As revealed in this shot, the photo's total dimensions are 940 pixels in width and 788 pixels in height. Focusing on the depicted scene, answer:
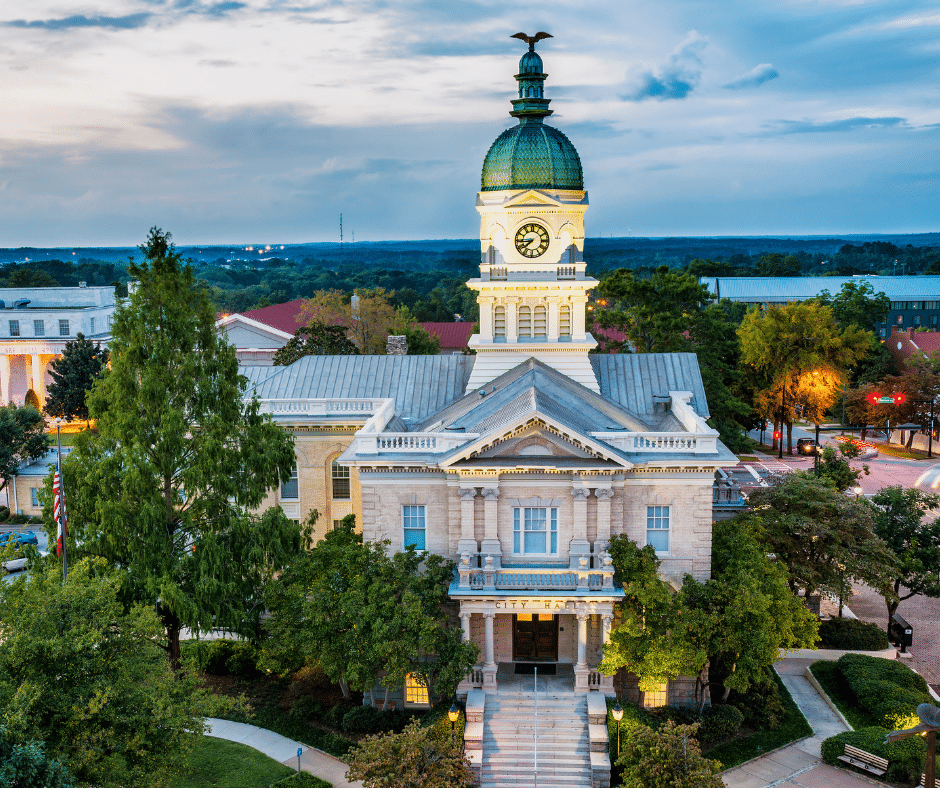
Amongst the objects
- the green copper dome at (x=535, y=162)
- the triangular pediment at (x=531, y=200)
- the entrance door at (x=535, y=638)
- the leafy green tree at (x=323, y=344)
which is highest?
the green copper dome at (x=535, y=162)

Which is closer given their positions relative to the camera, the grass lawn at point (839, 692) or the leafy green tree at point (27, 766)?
the leafy green tree at point (27, 766)

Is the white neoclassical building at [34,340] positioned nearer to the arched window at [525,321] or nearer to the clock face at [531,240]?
the arched window at [525,321]

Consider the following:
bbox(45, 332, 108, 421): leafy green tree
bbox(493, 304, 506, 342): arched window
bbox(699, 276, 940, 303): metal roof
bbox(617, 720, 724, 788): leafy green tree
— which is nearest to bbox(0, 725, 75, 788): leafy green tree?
bbox(617, 720, 724, 788): leafy green tree

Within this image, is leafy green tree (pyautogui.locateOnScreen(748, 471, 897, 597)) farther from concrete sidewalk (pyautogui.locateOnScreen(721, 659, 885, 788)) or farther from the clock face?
the clock face

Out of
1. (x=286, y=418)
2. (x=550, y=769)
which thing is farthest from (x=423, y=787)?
(x=286, y=418)

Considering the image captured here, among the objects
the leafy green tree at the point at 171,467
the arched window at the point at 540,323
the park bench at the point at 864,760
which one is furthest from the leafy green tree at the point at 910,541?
the leafy green tree at the point at 171,467

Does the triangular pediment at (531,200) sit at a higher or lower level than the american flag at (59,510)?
higher

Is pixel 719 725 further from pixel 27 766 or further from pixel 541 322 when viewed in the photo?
pixel 27 766

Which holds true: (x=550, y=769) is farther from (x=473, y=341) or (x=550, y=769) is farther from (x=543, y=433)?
(x=473, y=341)
